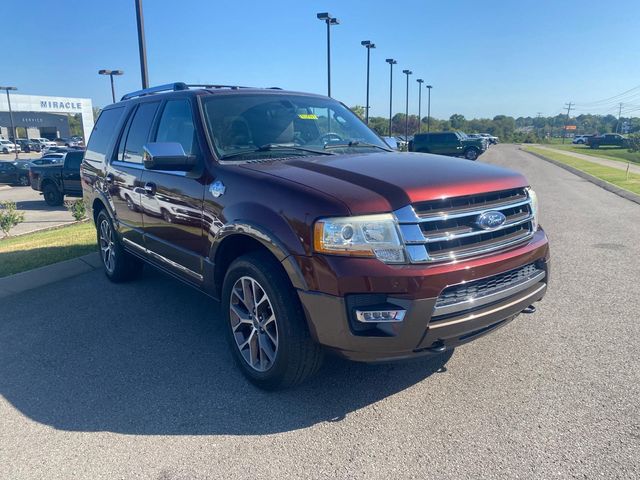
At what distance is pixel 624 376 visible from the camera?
11.2 feet

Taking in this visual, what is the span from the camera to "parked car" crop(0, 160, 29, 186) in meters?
25.6

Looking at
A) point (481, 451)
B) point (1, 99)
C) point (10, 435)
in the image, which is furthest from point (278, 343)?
point (1, 99)

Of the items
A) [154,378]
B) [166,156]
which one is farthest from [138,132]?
[154,378]

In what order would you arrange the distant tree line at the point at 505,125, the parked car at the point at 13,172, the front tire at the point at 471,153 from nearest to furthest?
the parked car at the point at 13,172 < the front tire at the point at 471,153 < the distant tree line at the point at 505,125

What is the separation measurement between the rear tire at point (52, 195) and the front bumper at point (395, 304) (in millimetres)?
17379

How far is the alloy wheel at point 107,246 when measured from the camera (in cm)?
583

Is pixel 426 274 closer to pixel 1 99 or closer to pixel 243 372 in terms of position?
pixel 243 372

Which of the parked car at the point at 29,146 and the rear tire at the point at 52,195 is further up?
the parked car at the point at 29,146

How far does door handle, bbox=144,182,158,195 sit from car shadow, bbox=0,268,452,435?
1.22 meters

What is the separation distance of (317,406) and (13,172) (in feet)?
92.3

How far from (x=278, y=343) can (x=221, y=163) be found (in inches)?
56.4

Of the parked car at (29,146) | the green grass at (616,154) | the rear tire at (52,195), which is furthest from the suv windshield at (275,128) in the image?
the parked car at (29,146)

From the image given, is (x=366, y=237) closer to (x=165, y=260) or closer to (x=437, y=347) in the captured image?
(x=437, y=347)

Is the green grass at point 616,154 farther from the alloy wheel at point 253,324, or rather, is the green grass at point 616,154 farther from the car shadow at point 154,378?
Answer: the alloy wheel at point 253,324
